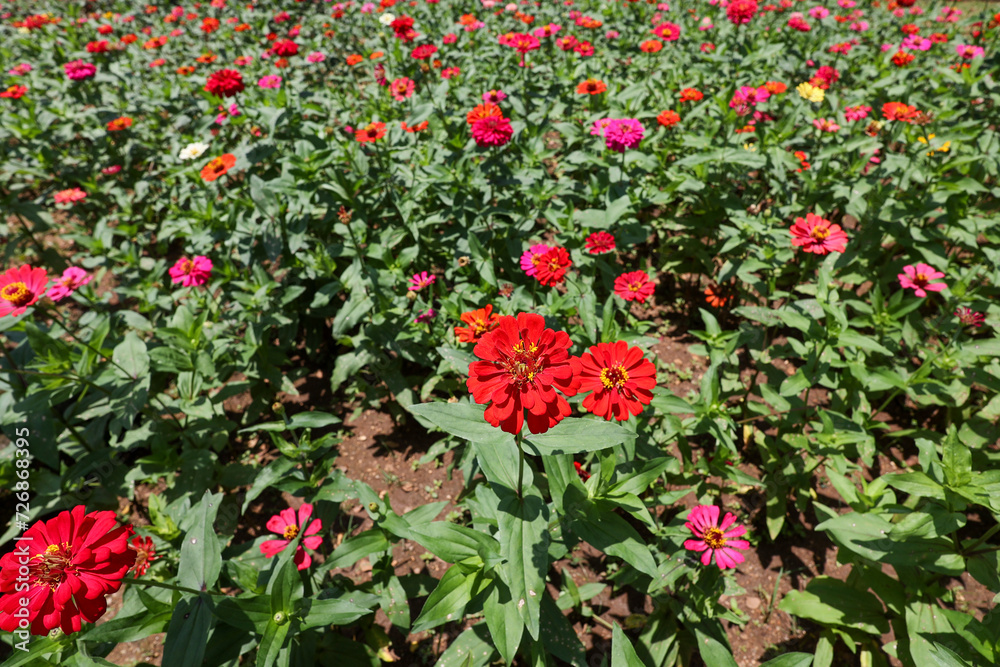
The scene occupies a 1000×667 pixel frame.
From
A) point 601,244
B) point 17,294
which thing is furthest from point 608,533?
point 17,294

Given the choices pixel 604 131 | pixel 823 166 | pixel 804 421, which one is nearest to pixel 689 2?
pixel 823 166

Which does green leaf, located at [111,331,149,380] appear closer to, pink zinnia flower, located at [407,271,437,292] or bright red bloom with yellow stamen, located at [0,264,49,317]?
bright red bloom with yellow stamen, located at [0,264,49,317]

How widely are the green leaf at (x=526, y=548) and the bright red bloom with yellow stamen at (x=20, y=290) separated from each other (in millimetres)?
2849

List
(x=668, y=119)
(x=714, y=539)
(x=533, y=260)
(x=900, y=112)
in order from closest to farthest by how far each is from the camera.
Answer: (x=714, y=539), (x=533, y=260), (x=900, y=112), (x=668, y=119)

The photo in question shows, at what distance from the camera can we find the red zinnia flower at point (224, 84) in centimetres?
372

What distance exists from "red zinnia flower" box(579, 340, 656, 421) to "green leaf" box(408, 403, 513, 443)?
14.3 inches

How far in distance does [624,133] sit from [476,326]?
189cm

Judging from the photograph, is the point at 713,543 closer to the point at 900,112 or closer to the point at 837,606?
the point at 837,606

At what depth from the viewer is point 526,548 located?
5.26 feet

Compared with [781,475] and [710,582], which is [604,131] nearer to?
[781,475]

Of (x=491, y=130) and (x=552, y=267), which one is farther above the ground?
(x=491, y=130)

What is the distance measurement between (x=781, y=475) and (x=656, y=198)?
2176 millimetres

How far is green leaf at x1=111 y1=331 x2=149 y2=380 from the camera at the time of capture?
282 cm

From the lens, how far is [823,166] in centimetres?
365
